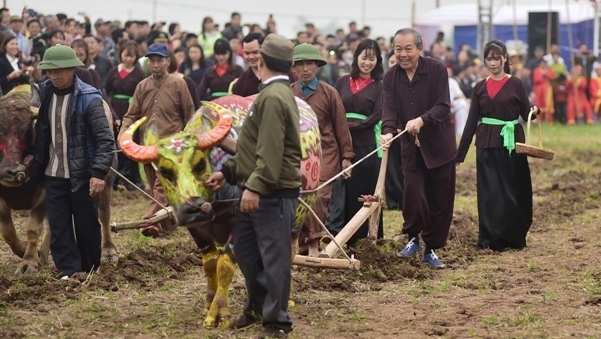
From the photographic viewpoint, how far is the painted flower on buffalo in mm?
7465

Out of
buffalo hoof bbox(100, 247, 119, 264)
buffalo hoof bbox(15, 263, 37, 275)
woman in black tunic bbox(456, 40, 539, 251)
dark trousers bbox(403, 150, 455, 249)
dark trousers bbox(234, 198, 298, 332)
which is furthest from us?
woman in black tunic bbox(456, 40, 539, 251)

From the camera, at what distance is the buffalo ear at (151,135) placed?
25.0 ft

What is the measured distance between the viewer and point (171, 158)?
24.4 ft

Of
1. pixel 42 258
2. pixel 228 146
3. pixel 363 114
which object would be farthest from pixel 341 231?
pixel 42 258

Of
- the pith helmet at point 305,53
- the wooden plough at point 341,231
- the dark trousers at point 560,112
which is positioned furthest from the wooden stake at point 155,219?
the dark trousers at point 560,112

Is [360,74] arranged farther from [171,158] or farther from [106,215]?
[171,158]

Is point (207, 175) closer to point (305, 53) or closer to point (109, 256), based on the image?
point (305, 53)

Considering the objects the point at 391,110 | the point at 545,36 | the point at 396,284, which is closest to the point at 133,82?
the point at 391,110

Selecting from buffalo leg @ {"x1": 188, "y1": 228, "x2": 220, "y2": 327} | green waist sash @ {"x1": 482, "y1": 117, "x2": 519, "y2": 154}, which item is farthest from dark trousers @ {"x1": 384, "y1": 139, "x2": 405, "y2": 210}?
buffalo leg @ {"x1": 188, "y1": 228, "x2": 220, "y2": 327}

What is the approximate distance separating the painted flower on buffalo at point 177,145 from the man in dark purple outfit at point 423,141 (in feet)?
10.8

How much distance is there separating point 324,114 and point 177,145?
124 inches

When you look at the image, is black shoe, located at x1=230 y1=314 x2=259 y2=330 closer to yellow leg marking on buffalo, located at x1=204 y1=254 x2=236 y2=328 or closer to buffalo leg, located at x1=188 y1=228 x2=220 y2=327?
yellow leg marking on buffalo, located at x1=204 y1=254 x2=236 y2=328

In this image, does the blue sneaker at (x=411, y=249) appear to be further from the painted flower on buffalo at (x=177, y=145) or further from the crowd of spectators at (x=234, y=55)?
the painted flower on buffalo at (x=177, y=145)

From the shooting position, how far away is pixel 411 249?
35.4ft
